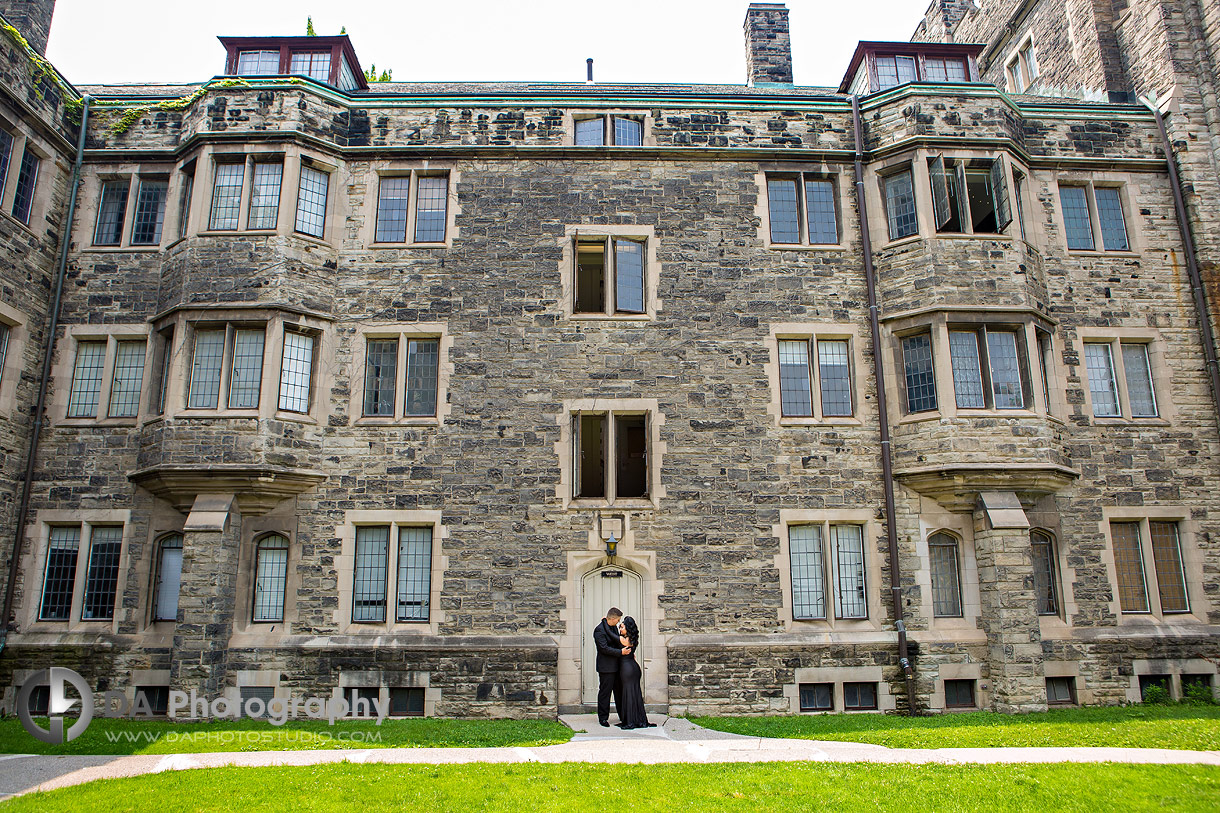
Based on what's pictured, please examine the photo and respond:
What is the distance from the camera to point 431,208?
15.2 metres

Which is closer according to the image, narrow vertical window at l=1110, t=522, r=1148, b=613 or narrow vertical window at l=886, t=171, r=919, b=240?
narrow vertical window at l=1110, t=522, r=1148, b=613

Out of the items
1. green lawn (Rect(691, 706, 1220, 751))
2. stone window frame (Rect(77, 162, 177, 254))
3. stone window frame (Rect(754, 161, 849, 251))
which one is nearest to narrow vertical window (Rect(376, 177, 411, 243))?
stone window frame (Rect(77, 162, 177, 254))

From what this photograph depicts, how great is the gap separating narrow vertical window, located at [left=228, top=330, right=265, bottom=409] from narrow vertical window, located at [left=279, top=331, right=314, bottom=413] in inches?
16.1

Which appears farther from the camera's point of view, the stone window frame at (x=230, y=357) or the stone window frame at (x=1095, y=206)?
the stone window frame at (x=1095, y=206)

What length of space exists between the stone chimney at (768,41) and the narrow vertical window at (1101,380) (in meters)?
10.3

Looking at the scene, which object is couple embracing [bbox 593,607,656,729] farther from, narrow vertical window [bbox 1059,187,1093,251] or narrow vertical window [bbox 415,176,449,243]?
narrow vertical window [bbox 1059,187,1093,251]

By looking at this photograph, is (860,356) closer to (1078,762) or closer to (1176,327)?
(1176,327)

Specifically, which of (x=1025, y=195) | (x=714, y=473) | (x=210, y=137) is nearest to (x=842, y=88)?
(x=1025, y=195)

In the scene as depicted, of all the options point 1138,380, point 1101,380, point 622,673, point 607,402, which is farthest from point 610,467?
point 1138,380

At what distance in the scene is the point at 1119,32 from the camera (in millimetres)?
17469

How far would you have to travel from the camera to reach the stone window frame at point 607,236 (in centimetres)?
1463

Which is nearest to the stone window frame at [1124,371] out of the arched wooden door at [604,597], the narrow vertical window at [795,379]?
the narrow vertical window at [795,379]

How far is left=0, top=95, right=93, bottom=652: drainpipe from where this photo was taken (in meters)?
13.4

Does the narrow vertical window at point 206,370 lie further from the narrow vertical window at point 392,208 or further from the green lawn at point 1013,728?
the green lawn at point 1013,728
